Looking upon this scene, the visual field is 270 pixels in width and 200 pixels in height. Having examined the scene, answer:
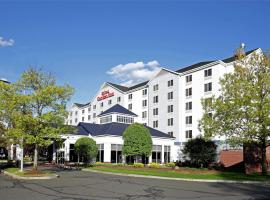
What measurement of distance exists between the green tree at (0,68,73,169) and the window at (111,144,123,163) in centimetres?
2175

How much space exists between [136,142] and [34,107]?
1925cm

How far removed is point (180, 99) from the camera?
6744cm

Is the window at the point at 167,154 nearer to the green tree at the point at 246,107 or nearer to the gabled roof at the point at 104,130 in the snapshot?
the gabled roof at the point at 104,130

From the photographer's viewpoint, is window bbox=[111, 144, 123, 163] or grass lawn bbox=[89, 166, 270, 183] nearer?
grass lawn bbox=[89, 166, 270, 183]

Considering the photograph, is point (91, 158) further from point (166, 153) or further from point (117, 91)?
point (117, 91)

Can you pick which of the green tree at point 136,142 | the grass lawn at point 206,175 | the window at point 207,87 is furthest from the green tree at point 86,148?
Result: the window at point 207,87

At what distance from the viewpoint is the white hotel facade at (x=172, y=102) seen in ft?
191

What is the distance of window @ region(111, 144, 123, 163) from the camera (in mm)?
52438

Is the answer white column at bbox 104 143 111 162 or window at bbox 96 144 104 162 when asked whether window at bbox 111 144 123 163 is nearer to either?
white column at bbox 104 143 111 162

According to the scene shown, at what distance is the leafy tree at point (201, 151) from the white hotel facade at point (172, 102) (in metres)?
13.1

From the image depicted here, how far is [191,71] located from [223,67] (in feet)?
22.8

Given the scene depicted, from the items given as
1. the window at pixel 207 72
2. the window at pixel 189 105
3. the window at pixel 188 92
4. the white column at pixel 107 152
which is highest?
the window at pixel 207 72

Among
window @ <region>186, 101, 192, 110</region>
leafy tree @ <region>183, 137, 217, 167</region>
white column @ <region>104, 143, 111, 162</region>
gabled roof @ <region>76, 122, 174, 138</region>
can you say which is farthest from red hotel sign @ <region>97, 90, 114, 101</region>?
leafy tree @ <region>183, 137, 217, 167</region>

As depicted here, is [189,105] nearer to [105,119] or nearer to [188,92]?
[188,92]
